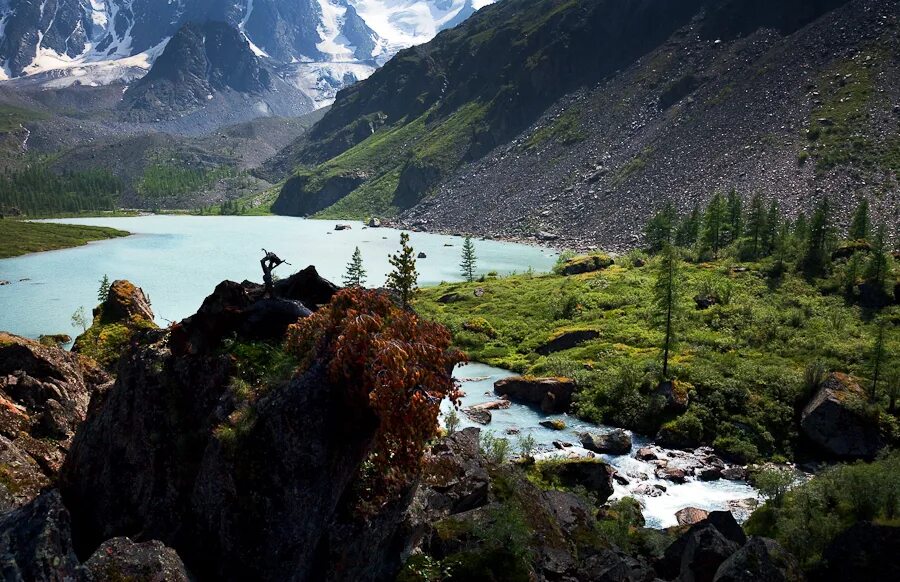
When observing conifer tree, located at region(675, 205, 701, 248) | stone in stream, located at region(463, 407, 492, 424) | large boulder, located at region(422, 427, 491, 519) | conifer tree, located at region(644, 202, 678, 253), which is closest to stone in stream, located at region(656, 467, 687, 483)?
stone in stream, located at region(463, 407, 492, 424)

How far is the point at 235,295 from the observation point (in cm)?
1359

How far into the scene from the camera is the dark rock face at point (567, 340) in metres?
69.8

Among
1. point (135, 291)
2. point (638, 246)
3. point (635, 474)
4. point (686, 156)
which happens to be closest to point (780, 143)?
point (686, 156)

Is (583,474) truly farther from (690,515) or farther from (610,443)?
(610,443)

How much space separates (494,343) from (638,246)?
7958cm

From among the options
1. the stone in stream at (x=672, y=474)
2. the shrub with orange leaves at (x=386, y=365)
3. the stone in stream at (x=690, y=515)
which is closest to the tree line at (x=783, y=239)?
the stone in stream at (x=672, y=474)

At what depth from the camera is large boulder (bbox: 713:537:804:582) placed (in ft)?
65.5

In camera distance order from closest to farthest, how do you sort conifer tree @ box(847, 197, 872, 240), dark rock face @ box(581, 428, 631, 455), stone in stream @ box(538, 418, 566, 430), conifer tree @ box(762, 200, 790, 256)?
1. dark rock face @ box(581, 428, 631, 455)
2. stone in stream @ box(538, 418, 566, 430)
3. conifer tree @ box(847, 197, 872, 240)
4. conifer tree @ box(762, 200, 790, 256)

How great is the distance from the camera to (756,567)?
2017 cm

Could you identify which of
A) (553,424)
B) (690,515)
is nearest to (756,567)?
(690,515)

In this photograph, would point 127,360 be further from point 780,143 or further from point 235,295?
point 780,143

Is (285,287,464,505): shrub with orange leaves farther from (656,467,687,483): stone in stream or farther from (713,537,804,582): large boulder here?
(656,467,687,483): stone in stream

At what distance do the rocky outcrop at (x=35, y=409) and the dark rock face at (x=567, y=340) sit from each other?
5053cm

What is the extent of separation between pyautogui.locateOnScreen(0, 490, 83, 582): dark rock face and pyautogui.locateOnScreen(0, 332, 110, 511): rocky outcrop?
2391 millimetres
